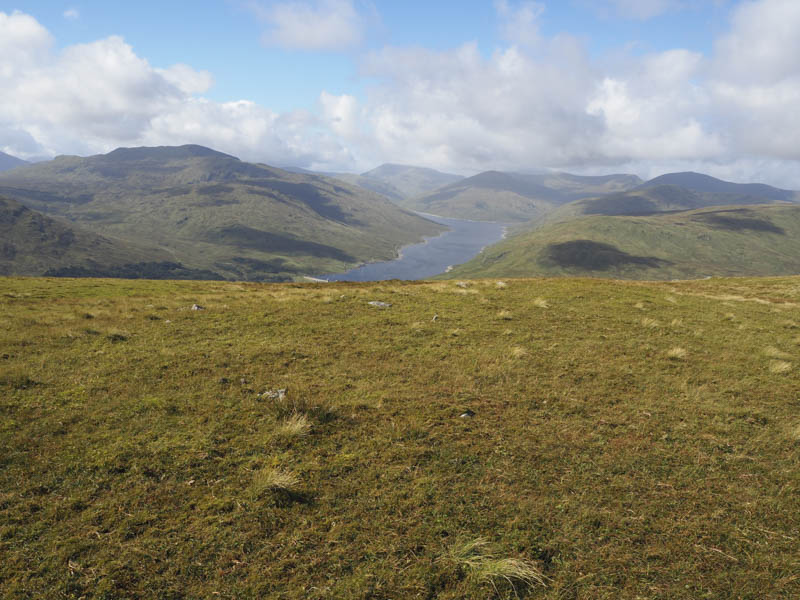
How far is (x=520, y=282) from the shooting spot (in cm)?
3275

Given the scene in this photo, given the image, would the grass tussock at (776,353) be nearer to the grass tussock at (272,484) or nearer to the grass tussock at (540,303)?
the grass tussock at (540,303)

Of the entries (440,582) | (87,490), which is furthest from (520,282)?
(87,490)

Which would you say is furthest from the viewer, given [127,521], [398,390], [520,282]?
[520,282]

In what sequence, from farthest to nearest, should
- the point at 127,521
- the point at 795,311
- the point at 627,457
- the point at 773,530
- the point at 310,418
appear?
the point at 795,311 < the point at 310,418 < the point at 627,457 < the point at 773,530 < the point at 127,521

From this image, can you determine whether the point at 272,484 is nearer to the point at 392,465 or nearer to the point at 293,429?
the point at 293,429

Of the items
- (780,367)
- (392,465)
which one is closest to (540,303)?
(780,367)

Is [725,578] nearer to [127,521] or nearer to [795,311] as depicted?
[127,521]

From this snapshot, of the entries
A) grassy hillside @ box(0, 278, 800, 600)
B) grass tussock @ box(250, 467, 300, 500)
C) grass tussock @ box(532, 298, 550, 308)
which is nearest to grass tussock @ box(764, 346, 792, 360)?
grassy hillside @ box(0, 278, 800, 600)

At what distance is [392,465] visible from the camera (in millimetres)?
8930

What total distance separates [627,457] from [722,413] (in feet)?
16.0

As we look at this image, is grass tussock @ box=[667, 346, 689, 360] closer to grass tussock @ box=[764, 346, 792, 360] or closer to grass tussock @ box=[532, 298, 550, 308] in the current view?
grass tussock @ box=[764, 346, 792, 360]

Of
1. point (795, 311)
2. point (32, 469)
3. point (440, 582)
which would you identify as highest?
point (795, 311)

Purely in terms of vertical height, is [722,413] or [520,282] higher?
[520,282]

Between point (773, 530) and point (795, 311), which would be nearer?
point (773, 530)
